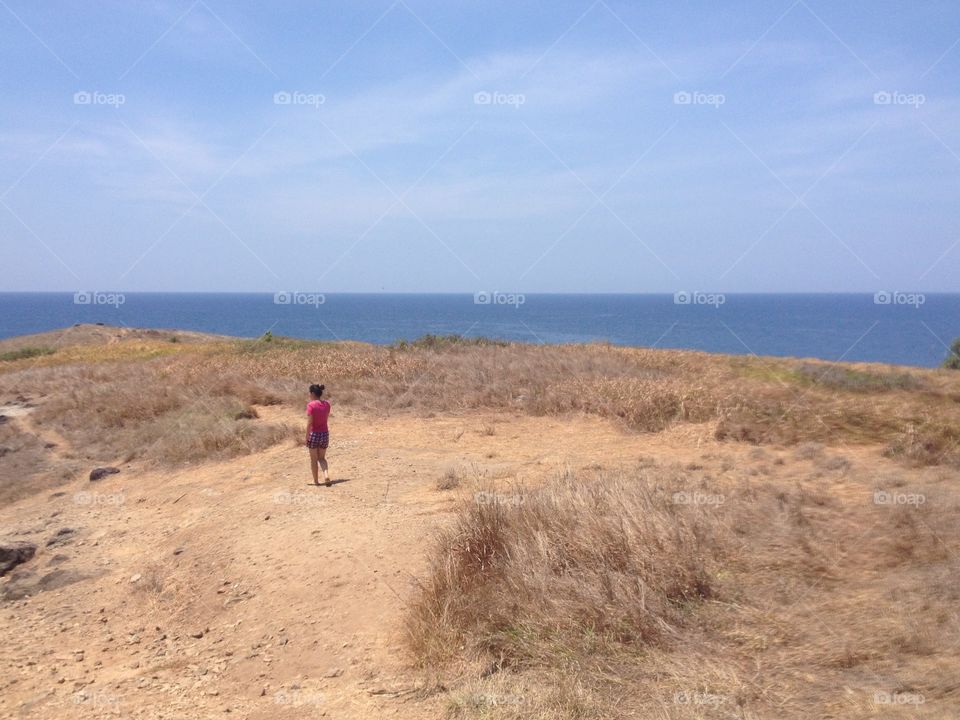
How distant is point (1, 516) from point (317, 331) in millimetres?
89876

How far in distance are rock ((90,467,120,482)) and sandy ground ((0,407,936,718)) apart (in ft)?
0.54

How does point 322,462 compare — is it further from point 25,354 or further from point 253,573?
point 25,354

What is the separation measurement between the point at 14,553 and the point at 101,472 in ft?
11.7

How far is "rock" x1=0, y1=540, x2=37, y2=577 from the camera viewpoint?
9625 mm

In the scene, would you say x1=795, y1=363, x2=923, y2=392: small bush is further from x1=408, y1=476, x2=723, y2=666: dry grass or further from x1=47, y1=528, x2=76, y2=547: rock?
x1=47, y1=528, x2=76, y2=547: rock

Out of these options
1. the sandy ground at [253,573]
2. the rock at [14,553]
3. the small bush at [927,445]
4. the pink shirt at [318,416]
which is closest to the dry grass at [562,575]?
the sandy ground at [253,573]

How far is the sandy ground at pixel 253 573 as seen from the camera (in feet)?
19.3

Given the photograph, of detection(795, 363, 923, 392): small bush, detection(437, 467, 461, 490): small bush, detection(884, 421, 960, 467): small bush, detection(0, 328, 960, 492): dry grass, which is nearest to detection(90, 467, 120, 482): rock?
detection(0, 328, 960, 492): dry grass

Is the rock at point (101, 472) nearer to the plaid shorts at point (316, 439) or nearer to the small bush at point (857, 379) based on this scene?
the plaid shorts at point (316, 439)

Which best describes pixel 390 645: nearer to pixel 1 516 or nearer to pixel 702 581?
pixel 702 581

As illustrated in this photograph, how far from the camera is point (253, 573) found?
789 centimetres

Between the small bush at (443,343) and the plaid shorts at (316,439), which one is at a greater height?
the small bush at (443,343)

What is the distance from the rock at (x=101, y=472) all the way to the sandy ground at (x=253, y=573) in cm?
16

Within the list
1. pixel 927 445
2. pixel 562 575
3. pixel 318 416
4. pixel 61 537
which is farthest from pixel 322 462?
pixel 927 445
